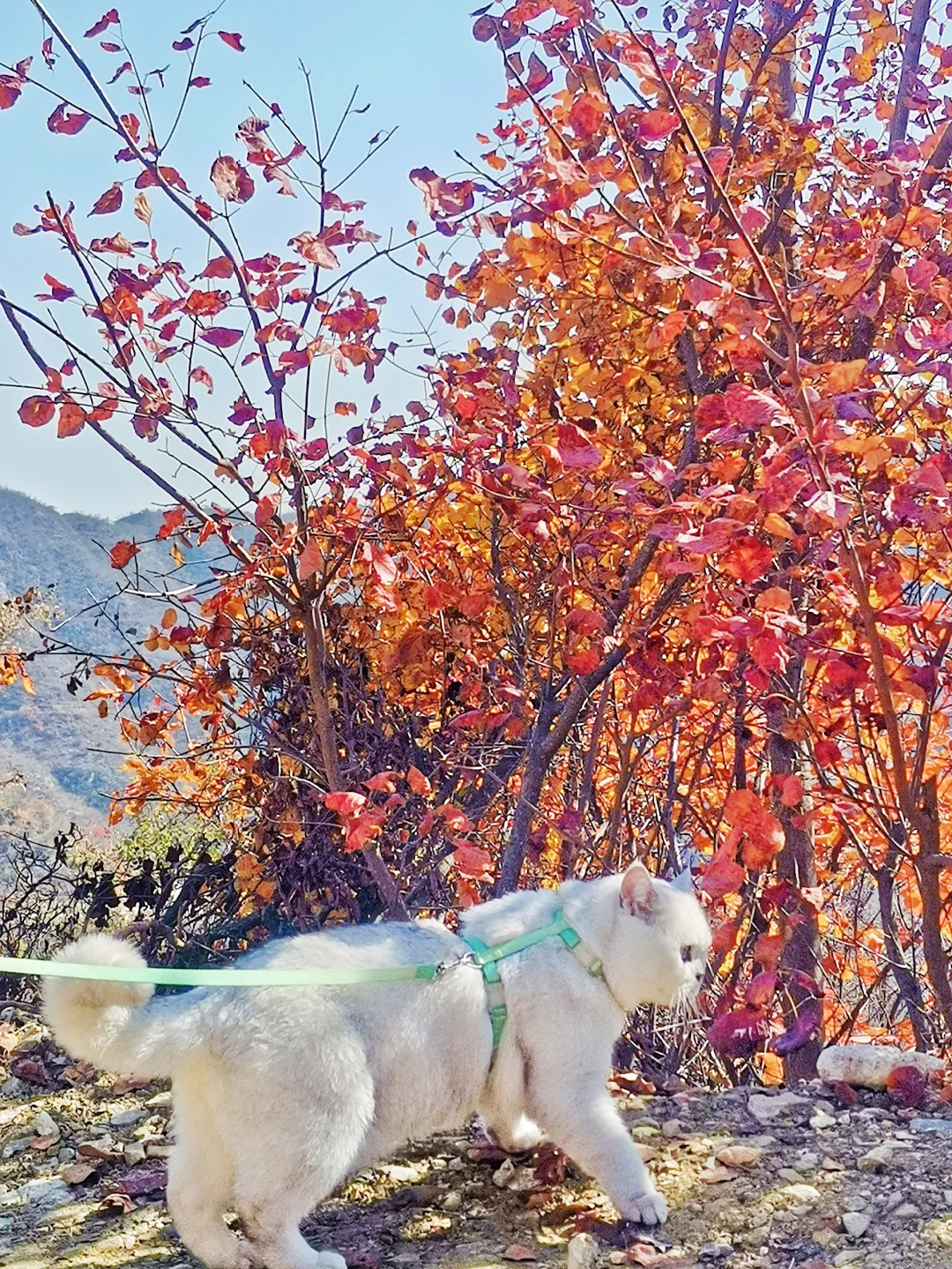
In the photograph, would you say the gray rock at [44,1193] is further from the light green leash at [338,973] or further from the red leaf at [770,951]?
the red leaf at [770,951]

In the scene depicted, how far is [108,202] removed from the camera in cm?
379

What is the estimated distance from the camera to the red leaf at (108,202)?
379 centimetres

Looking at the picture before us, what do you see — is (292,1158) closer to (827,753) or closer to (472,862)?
(472,862)

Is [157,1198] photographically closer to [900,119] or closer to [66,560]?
[900,119]

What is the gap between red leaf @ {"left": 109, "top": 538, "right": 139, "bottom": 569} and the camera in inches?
178

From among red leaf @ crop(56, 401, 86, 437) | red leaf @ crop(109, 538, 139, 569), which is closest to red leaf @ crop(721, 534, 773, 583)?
red leaf @ crop(56, 401, 86, 437)

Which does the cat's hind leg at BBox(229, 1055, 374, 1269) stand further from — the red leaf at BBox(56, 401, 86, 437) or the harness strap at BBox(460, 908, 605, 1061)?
the red leaf at BBox(56, 401, 86, 437)

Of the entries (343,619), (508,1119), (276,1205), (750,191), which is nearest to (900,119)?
(750,191)

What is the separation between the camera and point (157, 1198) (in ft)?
11.4

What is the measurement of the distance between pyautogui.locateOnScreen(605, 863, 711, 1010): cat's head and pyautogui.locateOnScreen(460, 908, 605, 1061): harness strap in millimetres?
63

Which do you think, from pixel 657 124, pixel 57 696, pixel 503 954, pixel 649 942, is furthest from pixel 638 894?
pixel 57 696

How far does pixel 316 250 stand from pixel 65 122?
923 millimetres

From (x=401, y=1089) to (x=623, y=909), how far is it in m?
0.76

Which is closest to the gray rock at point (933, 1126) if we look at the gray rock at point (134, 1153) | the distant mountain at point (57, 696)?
the gray rock at point (134, 1153)
